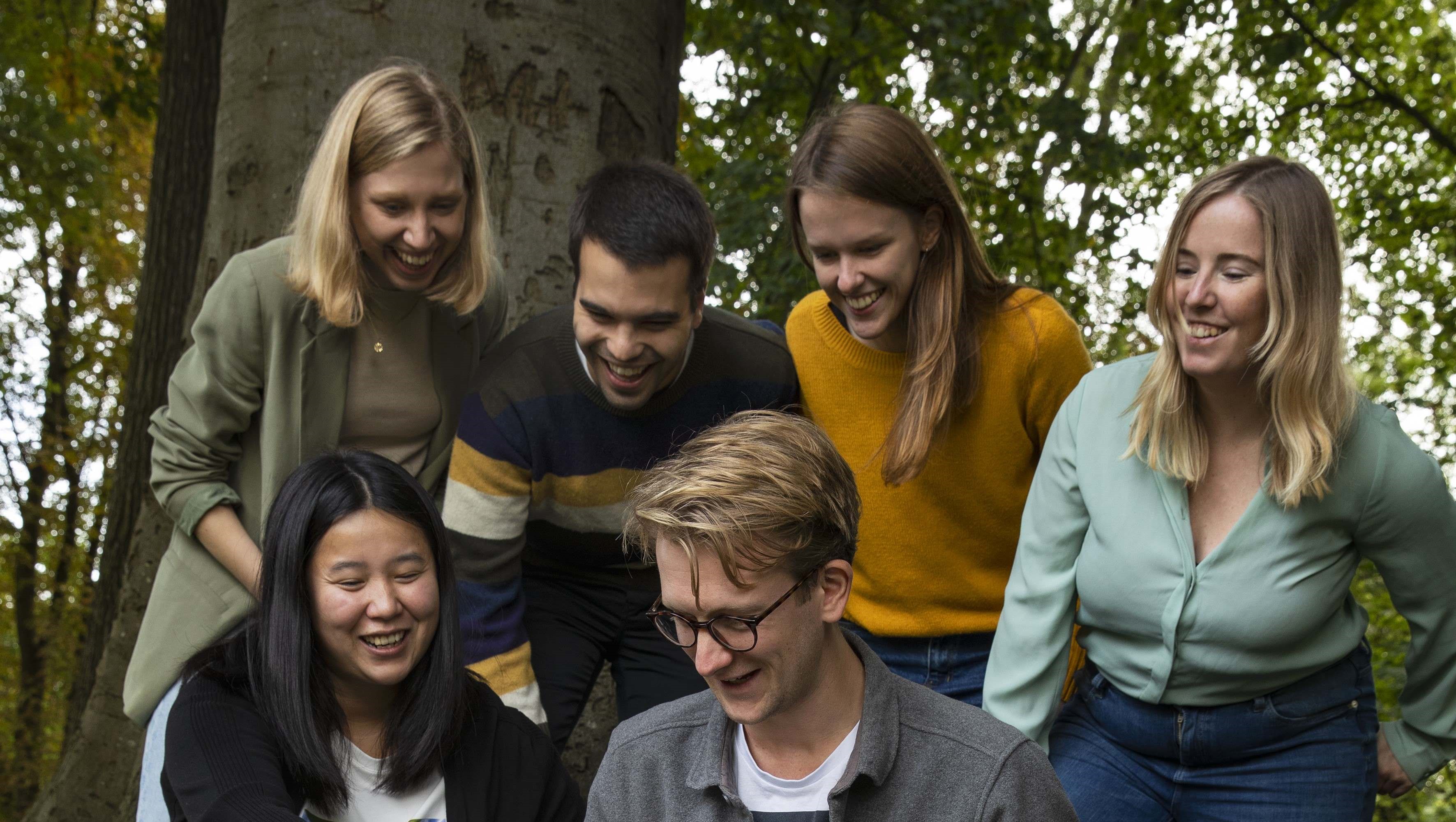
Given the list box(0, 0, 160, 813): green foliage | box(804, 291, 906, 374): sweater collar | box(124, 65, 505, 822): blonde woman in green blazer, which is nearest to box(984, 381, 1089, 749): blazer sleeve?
box(804, 291, 906, 374): sweater collar

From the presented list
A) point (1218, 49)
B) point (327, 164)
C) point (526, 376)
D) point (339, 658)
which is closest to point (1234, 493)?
point (526, 376)

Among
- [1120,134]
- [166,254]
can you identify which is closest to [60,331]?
[166,254]

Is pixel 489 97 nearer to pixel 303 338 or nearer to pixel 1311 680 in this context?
pixel 303 338

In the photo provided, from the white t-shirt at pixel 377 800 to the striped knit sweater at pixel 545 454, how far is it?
0.31 meters

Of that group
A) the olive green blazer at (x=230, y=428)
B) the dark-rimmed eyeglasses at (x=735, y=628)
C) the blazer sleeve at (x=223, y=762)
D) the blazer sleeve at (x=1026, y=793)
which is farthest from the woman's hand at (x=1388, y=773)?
the olive green blazer at (x=230, y=428)

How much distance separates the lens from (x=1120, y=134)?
1130cm

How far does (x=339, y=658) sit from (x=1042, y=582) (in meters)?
1.46

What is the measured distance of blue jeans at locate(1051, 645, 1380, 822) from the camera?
2488 mm

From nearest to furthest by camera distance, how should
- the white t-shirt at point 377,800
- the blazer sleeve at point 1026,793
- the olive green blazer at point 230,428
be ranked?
the blazer sleeve at point 1026,793, the white t-shirt at point 377,800, the olive green blazer at point 230,428

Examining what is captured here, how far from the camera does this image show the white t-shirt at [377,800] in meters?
2.63

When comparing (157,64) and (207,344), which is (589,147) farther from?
(157,64)

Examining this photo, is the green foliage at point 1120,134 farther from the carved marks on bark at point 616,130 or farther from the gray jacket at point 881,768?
the gray jacket at point 881,768

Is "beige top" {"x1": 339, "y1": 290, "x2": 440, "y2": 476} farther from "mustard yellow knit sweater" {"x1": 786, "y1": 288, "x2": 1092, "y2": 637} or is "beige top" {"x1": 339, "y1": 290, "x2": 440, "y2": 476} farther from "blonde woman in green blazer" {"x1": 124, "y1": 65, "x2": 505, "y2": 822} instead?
"mustard yellow knit sweater" {"x1": 786, "y1": 288, "x2": 1092, "y2": 637}

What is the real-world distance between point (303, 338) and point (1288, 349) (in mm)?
2079
